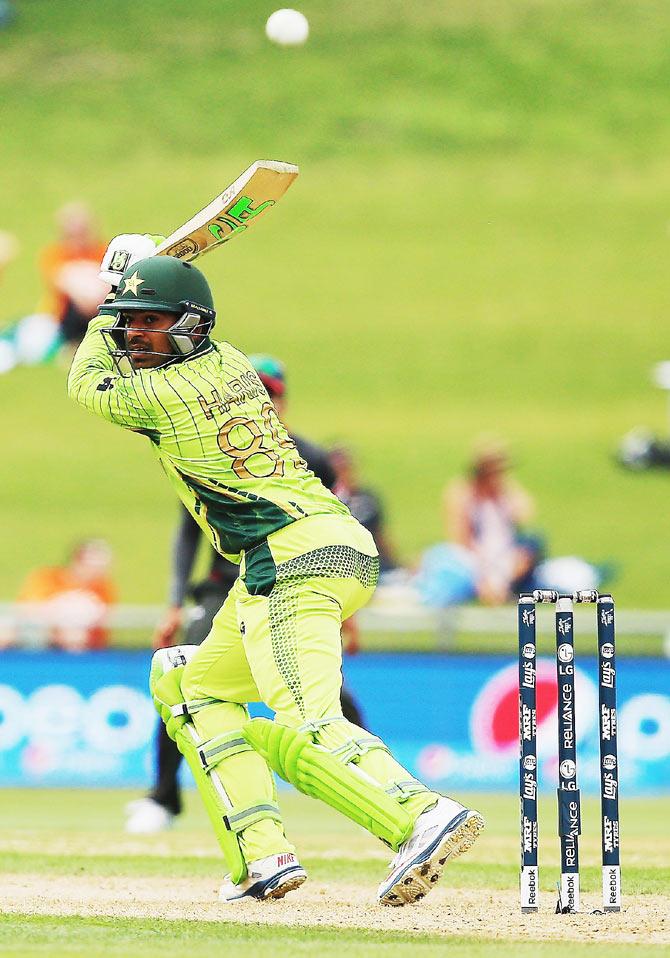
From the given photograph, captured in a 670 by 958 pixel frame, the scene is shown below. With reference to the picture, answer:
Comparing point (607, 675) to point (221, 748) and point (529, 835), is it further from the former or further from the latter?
point (221, 748)

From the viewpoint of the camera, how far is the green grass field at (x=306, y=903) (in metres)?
4.86

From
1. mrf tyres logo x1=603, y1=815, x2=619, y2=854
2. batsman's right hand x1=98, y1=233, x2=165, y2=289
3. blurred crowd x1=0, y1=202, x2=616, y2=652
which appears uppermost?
batsman's right hand x1=98, y1=233, x2=165, y2=289

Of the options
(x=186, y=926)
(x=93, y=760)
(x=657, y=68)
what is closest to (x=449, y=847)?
(x=186, y=926)

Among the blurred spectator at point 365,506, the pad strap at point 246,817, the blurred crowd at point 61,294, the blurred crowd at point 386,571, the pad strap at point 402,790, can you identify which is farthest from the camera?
the blurred crowd at point 61,294

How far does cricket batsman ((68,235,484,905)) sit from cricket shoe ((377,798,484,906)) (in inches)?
4.2

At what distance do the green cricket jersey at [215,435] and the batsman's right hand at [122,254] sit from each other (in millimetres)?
382

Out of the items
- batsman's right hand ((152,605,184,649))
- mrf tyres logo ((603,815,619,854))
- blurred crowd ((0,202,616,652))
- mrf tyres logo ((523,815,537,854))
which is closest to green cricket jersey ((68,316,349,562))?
mrf tyres logo ((523,815,537,854))

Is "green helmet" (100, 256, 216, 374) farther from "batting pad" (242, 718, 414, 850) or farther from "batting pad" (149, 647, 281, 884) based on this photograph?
"batting pad" (242, 718, 414, 850)

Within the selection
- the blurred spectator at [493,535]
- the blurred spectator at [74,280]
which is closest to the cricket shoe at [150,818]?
the blurred spectator at [493,535]

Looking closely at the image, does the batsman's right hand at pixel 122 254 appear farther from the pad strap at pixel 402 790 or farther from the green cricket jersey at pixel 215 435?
the pad strap at pixel 402 790

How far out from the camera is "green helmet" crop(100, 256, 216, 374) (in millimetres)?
5348

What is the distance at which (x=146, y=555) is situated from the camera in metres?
22.9

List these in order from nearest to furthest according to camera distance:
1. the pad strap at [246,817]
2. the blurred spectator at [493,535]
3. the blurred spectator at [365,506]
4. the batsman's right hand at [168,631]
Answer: the pad strap at [246,817], the batsman's right hand at [168,631], the blurred spectator at [365,506], the blurred spectator at [493,535]

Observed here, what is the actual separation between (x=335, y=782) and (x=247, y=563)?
78 centimetres
